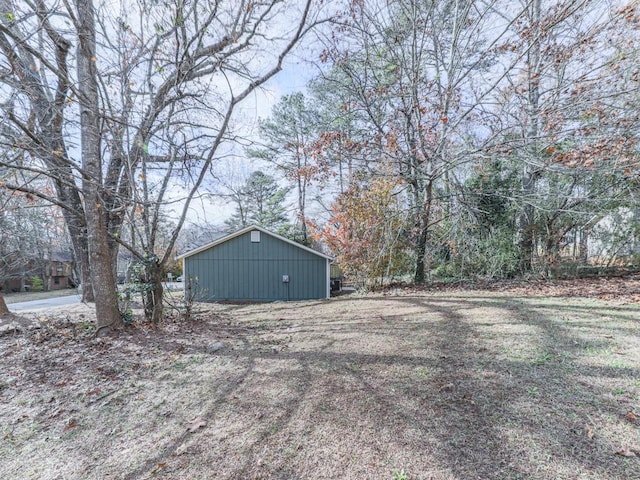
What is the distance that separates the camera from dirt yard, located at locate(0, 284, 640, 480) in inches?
72.7

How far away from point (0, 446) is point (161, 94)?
529 cm

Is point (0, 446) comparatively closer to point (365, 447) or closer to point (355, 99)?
point (365, 447)

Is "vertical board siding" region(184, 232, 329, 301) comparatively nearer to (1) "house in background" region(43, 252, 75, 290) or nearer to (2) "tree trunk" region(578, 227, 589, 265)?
(2) "tree trunk" region(578, 227, 589, 265)

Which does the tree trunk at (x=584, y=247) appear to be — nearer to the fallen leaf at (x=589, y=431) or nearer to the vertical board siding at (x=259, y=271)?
the vertical board siding at (x=259, y=271)

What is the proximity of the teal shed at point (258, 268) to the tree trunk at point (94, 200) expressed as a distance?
7.37 m

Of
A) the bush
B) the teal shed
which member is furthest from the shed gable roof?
the bush

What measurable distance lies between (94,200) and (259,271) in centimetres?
795

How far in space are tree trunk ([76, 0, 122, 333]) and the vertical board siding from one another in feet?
24.2

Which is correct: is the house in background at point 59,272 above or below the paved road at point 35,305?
above

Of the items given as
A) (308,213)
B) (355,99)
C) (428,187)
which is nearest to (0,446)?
(428,187)

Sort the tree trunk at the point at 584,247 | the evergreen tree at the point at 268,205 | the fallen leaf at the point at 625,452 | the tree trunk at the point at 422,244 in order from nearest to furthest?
the fallen leaf at the point at 625,452 → the tree trunk at the point at 584,247 → the tree trunk at the point at 422,244 → the evergreen tree at the point at 268,205

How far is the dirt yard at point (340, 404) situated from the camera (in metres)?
1.85

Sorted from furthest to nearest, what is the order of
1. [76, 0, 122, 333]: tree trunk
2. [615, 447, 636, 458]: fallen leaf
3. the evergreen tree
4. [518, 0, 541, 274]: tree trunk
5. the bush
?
1. the evergreen tree
2. the bush
3. [518, 0, 541, 274]: tree trunk
4. [76, 0, 122, 333]: tree trunk
5. [615, 447, 636, 458]: fallen leaf

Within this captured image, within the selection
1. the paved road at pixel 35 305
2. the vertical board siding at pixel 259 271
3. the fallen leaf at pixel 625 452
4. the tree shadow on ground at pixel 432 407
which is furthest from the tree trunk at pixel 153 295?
the paved road at pixel 35 305
